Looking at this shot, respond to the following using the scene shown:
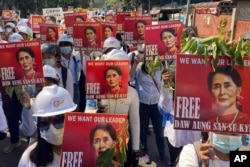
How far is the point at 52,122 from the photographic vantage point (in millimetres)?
2584

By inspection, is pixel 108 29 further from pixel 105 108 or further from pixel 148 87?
pixel 105 108

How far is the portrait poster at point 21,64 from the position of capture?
4.16 m

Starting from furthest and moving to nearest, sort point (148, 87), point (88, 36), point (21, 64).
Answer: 1. point (88, 36)
2. point (148, 87)
3. point (21, 64)

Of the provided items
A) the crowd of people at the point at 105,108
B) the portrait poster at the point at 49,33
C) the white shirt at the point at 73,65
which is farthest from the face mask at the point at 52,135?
the portrait poster at the point at 49,33

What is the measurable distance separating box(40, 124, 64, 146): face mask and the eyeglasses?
0.06 ft

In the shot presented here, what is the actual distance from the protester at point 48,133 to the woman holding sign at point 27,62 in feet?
5.20

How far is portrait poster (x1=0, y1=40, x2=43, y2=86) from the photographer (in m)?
4.16

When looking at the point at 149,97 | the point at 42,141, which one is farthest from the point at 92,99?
the point at 149,97

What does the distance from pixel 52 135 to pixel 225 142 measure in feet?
3.56

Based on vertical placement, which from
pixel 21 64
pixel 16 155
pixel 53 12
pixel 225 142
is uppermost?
pixel 53 12

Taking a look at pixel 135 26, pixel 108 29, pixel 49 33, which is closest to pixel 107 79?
pixel 135 26

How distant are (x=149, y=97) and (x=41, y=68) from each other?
1.80 metres

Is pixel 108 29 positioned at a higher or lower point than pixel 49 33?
higher

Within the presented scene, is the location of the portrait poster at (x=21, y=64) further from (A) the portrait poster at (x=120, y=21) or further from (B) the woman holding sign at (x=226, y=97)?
(A) the portrait poster at (x=120, y=21)
